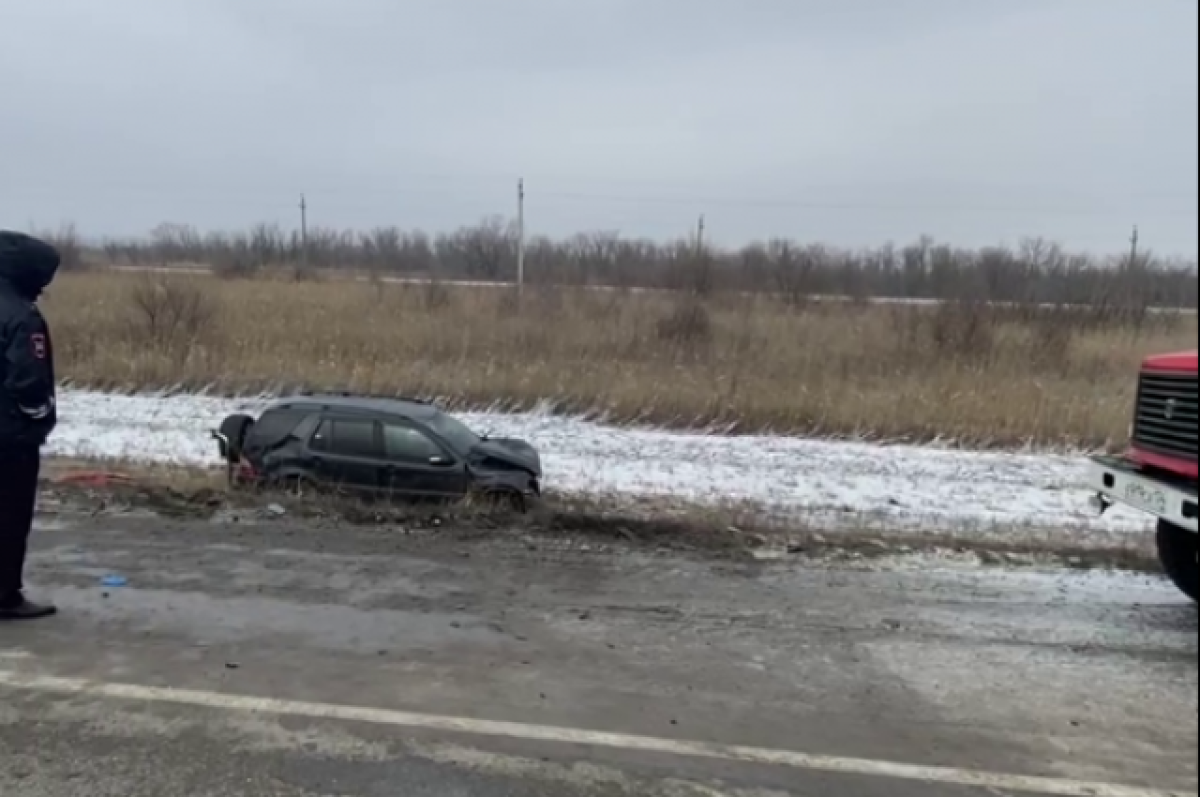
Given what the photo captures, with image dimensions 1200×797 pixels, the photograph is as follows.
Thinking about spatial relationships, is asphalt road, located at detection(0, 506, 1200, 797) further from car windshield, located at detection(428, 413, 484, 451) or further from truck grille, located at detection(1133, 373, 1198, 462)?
car windshield, located at detection(428, 413, 484, 451)

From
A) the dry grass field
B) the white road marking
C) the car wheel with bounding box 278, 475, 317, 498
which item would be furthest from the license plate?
the dry grass field

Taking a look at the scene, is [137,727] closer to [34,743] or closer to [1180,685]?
[34,743]

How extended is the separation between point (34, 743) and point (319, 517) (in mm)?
4322

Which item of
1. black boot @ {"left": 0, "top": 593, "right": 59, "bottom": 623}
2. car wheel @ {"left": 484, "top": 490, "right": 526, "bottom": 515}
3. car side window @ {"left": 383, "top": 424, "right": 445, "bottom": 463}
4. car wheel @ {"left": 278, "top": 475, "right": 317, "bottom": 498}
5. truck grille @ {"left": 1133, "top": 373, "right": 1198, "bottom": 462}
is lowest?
car wheel @ {"left": 484, "top": 490, "right": 526, "bottom": 515}

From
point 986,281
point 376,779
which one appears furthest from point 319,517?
point 986,281

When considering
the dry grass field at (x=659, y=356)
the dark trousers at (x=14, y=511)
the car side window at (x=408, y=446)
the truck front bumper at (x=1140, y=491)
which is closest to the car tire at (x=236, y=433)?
the car side window at (x=408, y=446)

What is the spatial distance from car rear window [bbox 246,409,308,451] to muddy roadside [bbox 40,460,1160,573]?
897 millimetres

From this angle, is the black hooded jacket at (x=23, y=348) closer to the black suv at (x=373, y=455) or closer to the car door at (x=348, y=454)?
the black suv at (x=373, y=455)

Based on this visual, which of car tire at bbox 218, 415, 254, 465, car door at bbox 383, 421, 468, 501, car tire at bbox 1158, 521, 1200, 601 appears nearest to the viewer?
car tire at bbox 1158, 521, 1200, 601

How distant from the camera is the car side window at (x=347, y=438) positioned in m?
9.80

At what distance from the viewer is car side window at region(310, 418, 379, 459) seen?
9.80 m

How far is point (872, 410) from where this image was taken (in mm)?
16000

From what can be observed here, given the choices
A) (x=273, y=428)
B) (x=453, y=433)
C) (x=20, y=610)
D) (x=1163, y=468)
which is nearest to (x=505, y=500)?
(x=453, y=433)

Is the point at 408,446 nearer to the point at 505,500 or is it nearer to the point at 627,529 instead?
the point at 505,500
